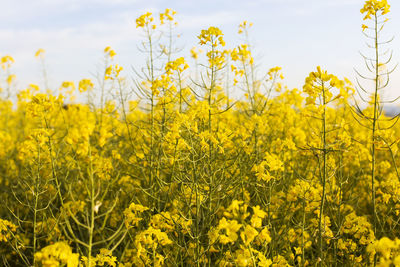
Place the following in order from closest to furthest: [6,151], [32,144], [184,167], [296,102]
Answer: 1. [184,167]
2. [32,144]
3. [6,151]
4. [296,102]

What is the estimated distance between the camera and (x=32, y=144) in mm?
3422

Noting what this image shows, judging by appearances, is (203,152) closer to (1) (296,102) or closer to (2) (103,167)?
(2) (103,167)

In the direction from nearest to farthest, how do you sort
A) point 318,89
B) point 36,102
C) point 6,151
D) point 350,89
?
point 318,89
point 36,102
point 350,89
point 6,151

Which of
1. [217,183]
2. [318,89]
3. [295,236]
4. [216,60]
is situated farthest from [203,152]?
[295,236]

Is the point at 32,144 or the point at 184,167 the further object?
the point at 32,144

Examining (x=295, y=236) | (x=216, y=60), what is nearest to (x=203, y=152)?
(x=216, y=60)

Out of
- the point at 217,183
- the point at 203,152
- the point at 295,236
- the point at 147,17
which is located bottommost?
the point at 295,236

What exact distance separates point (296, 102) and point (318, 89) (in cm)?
435

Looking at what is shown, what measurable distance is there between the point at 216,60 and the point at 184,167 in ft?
3.33

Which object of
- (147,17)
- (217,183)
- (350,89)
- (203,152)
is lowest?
(217,183)

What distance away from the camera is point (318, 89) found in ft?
9.04

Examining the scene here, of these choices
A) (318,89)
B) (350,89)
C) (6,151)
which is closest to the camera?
(318,89)

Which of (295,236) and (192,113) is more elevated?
(192,113)

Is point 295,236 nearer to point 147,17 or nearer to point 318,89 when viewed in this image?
point 318,89
